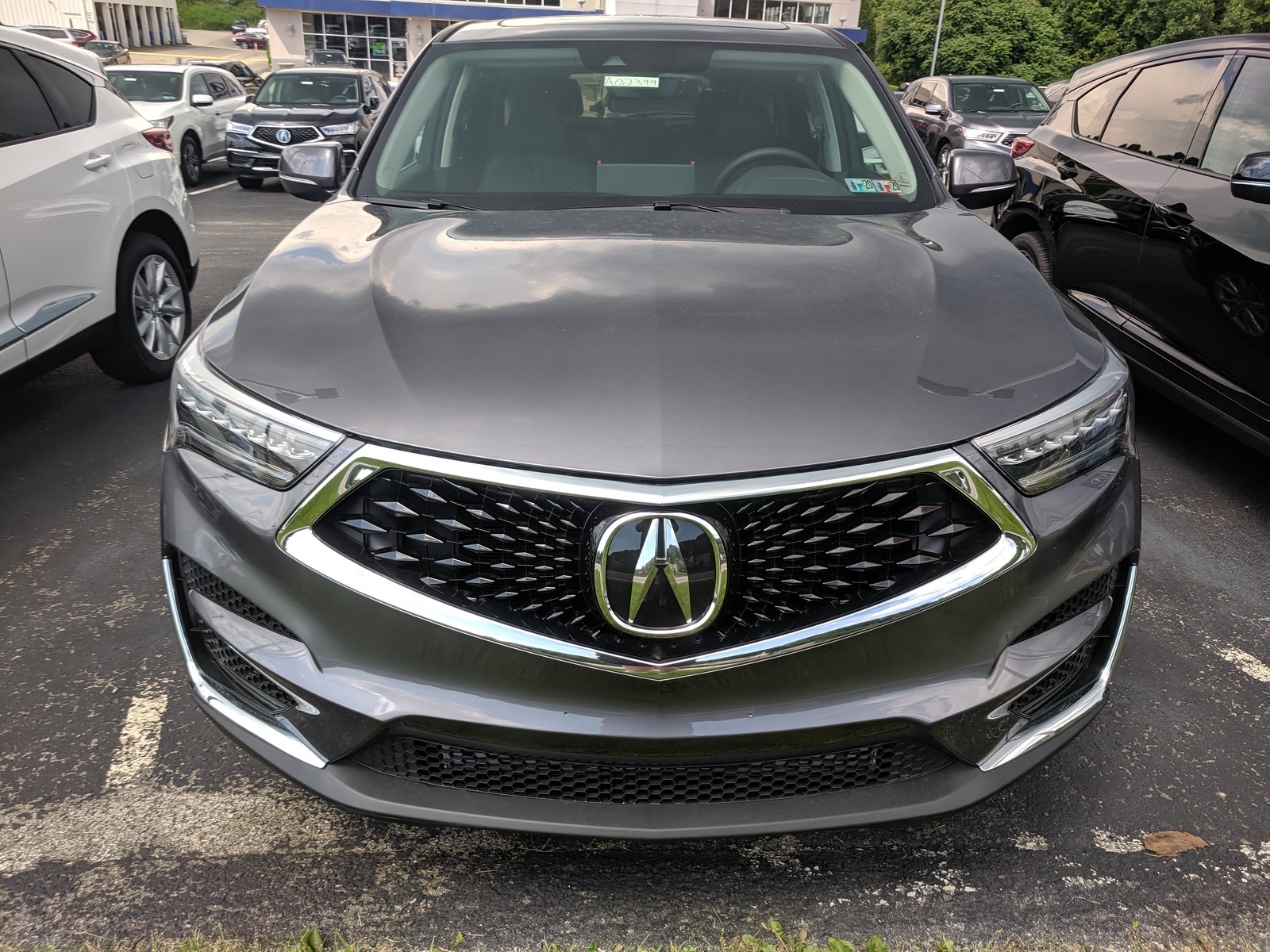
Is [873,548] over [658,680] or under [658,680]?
over

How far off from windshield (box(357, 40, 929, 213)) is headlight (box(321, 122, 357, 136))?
10.8 m

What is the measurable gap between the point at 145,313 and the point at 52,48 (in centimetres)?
121

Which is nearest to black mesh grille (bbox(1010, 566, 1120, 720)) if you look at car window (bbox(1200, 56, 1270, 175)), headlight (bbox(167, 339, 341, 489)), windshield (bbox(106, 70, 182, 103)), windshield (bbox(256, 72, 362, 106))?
headlight (bbox(167, 339, 341, 489))

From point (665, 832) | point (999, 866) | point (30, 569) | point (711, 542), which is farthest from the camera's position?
point (30, 569)

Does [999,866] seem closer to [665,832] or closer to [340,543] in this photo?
[665,832]

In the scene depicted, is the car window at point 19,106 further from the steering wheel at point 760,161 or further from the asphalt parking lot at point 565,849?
the steering wheel at point 760,161

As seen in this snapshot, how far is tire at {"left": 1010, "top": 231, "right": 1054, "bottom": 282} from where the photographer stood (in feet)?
17.3

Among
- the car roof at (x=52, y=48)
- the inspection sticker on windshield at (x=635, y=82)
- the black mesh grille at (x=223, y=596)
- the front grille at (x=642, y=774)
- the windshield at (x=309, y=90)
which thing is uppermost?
the inspection sticker on windshield at (x=635, y=82)

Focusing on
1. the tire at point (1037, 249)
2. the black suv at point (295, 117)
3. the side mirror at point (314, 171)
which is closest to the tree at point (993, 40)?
the black suv at point (295, 117)

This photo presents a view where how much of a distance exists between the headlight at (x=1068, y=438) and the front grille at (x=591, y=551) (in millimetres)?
121

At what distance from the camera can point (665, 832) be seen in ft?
5.90

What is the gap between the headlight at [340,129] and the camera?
527 inches

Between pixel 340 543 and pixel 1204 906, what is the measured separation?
1.81m

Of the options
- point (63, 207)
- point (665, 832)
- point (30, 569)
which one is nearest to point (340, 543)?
point (665, 832)
